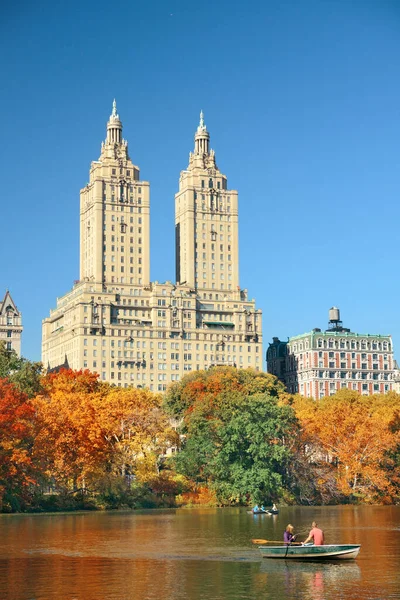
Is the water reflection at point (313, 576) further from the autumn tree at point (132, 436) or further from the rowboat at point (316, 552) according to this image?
the autumn tree at point (132, 436)

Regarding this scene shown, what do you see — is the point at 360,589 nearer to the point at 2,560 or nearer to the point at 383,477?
the point at 2,560

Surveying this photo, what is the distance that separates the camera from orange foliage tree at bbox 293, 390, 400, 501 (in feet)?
468

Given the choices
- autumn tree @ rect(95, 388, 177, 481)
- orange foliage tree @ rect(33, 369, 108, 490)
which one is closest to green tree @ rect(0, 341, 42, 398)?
orange foliage tree @ rect(33, 369, 108, 490)

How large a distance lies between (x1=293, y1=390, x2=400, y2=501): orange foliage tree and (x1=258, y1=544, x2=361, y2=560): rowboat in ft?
248

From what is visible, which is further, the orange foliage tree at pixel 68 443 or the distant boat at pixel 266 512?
the orange foliage tree at pixel 68 443

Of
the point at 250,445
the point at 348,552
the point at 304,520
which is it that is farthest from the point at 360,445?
the point at 348,552

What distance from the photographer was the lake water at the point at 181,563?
180 ft

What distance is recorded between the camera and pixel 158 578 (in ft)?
196

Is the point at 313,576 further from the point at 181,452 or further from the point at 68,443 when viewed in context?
the point at 181,452

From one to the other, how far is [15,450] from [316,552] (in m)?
53.9

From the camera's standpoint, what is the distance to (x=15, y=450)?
112125mm

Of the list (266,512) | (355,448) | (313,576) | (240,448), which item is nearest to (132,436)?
(240,448)

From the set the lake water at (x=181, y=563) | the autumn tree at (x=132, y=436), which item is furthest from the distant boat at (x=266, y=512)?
the autumn tree at (x=132, y=436)

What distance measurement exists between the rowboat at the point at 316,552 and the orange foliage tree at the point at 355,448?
75.6 meters
